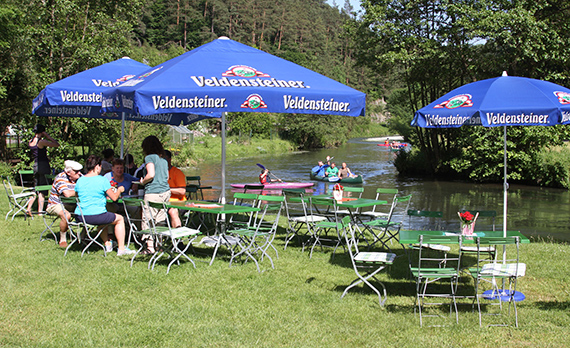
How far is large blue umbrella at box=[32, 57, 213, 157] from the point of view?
27.5 feet

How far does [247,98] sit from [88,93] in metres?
3.60

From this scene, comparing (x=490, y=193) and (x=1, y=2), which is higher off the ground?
(x=1, y=2)

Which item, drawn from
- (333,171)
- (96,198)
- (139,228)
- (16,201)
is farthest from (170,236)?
(333,171)

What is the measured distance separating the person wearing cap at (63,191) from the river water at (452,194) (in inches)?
329

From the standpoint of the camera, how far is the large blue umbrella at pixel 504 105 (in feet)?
18.1

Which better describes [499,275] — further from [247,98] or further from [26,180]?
[26,180]

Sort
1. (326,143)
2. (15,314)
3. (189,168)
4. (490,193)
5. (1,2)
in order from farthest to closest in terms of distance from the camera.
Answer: (326,143), (189,168), (490,193), (1,2), (15,314)

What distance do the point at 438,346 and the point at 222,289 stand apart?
2296 mm

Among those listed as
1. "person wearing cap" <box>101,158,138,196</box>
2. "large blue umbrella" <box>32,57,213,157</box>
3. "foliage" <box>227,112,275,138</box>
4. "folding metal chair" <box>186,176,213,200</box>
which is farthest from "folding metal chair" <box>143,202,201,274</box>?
"foliage" <box>227,112,275,138</box>

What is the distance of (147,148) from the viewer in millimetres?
6695

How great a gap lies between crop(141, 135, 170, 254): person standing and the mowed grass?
84cm

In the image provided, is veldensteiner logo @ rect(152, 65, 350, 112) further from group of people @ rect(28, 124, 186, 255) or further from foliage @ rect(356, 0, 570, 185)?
foliage @ rect(356, 0, 570, 185)

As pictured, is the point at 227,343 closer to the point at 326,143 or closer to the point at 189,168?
the point at 189,168

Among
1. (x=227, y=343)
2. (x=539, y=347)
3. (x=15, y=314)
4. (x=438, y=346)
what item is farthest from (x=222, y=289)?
(x=539, y=347)
